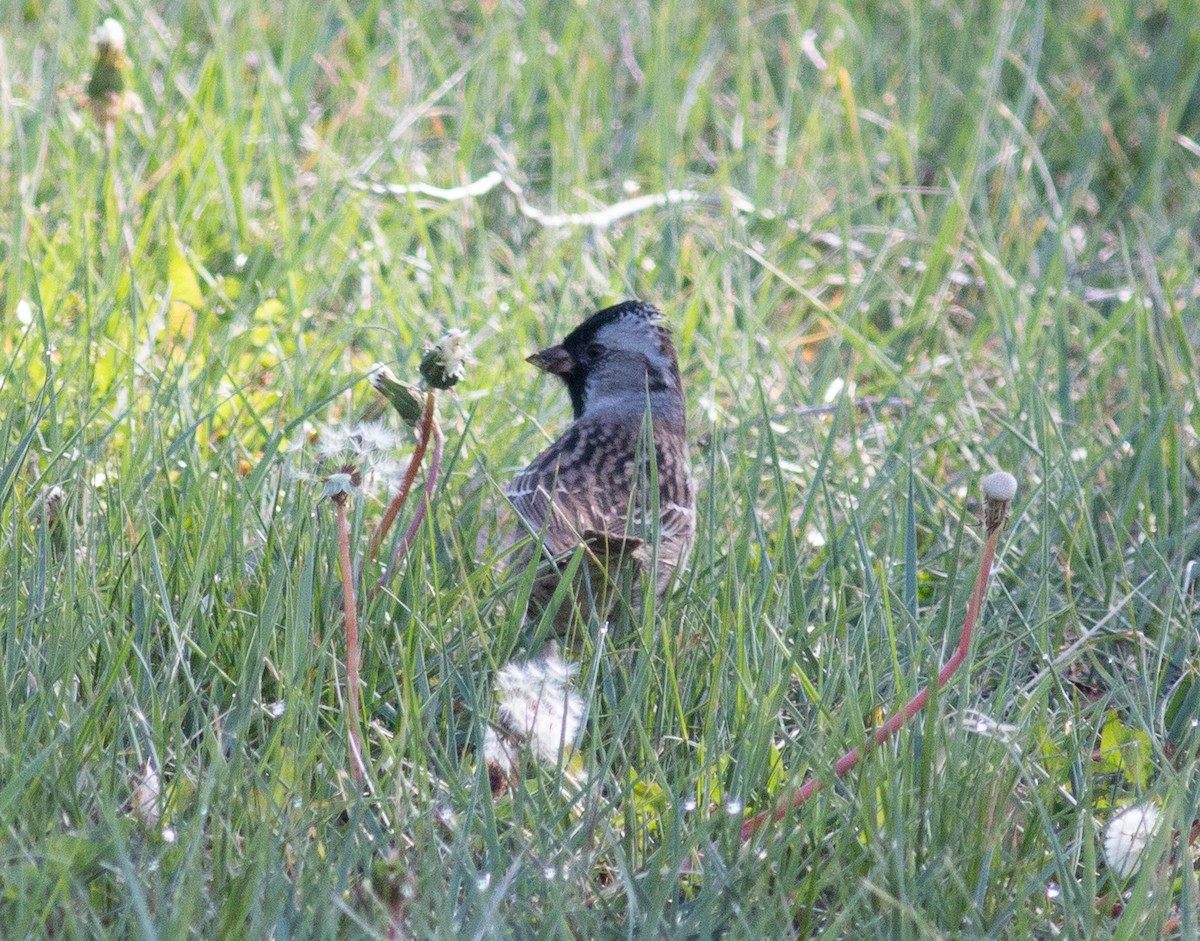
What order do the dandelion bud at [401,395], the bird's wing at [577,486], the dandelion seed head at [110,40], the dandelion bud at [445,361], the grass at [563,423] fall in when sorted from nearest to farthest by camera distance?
the grass at [563,423] < the dandelion bud at [445,361] < the dandelion bud at [401,395] < the bird's wing at [577,486] < the dandelion seed head at [110,40]

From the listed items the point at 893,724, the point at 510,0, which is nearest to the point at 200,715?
the point at 893,724

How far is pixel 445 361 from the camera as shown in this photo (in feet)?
8.32

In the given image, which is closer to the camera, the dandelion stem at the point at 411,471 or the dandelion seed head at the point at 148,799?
the dandelion seed head at the point at 148,799

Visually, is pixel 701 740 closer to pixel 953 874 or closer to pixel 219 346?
pixel 953 874

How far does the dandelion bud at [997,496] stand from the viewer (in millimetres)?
2109

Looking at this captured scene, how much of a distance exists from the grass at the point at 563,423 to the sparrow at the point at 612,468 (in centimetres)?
12

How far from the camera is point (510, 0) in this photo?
6.33 meters

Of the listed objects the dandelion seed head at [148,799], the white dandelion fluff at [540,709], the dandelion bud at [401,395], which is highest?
the dandelion bud at [401,395]

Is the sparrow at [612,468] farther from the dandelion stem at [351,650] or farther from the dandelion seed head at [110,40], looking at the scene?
the dandelion seed head at [110,40]

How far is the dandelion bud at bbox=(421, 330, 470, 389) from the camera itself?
8.27 feet

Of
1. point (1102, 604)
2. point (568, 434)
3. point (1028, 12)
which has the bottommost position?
point (1102, 604)

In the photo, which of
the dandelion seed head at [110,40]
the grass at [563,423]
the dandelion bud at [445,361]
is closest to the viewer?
the grass at [563,423]

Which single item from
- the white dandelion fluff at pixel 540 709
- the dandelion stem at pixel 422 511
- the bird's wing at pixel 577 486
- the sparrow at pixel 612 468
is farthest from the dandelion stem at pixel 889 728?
the bird's wing at pixel 577 486

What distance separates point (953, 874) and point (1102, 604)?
1446 millimetres
